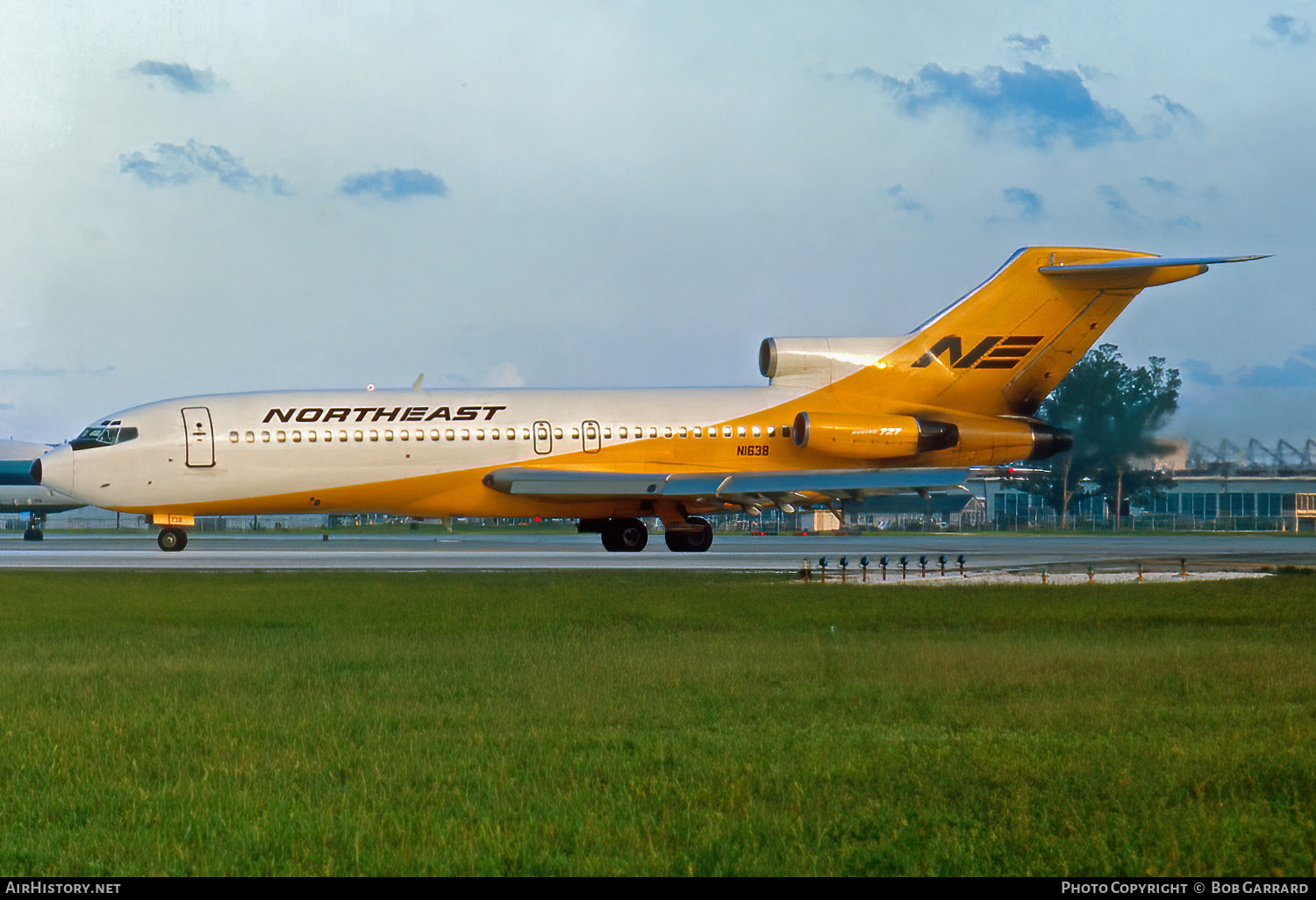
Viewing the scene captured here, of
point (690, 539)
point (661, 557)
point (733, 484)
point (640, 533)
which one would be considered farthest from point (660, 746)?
point (640, 533)

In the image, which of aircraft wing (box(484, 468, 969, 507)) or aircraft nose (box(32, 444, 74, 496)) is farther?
aircraft nose (box(32, 444, 74, 496))

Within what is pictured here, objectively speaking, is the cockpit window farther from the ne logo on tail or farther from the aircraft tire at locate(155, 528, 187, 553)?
the ne logo on tail

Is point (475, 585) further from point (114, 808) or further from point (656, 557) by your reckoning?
point (114, 808)

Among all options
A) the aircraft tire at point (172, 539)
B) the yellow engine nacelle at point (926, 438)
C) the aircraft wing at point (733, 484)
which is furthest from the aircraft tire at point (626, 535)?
the aircraft tire at point (172, 539)

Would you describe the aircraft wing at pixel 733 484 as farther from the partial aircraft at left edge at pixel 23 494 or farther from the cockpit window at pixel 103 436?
the partial aircraft at left edge at pixel 23 494

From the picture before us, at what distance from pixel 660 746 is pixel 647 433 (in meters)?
23.4

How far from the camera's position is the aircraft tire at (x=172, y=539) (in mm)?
33219

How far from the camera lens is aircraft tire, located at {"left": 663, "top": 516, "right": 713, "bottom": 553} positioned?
105ft

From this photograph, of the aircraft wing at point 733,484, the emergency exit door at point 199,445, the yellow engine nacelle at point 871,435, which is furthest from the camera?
the emergency exit door at point 199,445

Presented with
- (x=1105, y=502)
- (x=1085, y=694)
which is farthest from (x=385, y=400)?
(x=1105, y=502)

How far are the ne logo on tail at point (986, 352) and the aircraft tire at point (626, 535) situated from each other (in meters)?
8.80

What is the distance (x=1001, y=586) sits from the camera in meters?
19.8

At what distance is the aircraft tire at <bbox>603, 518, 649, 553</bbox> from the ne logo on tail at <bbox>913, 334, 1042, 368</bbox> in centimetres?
880

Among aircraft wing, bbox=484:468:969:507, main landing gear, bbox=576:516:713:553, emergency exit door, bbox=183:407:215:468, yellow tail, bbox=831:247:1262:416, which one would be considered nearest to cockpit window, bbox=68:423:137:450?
emergency exit door, bbox=183:407:215:468
